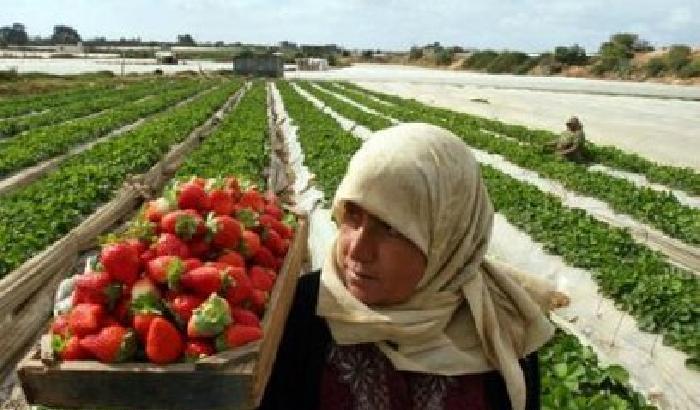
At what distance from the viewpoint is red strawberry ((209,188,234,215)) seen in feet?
10.5

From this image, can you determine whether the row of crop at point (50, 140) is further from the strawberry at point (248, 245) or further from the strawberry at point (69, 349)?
the strawberry at point (69, 349)

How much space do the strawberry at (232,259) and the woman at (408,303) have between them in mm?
552

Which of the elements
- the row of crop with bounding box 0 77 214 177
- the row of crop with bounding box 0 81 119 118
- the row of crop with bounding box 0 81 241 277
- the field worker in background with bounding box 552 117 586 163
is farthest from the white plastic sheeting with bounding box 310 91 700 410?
the row of crop with bounding box 0 81 119 118

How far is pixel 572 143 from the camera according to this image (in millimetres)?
16344

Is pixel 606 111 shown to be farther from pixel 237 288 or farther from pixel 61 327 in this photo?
pixel 61 327

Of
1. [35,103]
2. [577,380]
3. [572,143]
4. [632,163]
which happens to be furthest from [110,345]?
[35,103]

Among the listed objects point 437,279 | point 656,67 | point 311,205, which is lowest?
point 311,205

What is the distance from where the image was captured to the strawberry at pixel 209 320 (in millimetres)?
2361

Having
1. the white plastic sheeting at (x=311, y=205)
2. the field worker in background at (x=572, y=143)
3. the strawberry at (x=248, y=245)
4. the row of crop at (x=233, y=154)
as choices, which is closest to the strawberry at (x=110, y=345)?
the strawberry at (x=248, y=245)

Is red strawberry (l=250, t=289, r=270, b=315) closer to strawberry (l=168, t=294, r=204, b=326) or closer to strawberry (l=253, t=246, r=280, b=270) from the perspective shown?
strawberry (l=168, t=294, r=204, b=326)

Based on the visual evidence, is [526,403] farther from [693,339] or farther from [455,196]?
[693,339]

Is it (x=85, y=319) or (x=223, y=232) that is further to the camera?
(x=223, y=232)

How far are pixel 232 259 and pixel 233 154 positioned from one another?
1122 centimetres

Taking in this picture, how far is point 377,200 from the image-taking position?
1984 millimetres
